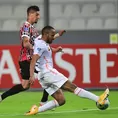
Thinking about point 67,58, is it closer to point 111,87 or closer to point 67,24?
point 111,87

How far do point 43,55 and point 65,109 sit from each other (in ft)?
5.13

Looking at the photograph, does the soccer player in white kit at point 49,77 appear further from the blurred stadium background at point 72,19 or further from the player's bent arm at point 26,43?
the blurred stadium background at point 72,19

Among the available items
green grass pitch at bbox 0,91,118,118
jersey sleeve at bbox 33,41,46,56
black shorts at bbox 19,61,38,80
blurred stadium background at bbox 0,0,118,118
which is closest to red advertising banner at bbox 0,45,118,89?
blurred stadium background at bbox 0,0,118,118

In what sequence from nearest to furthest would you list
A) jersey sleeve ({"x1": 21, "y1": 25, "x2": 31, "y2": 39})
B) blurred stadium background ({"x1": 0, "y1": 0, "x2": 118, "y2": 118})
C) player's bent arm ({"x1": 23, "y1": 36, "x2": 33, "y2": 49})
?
player's bent arm ({"x1": 23, "y1": 36, "x2": 33, "y2": 49}) < jersey sleeve ({"x1": 21, "y1": 25, "x2": 31, "y2": 39}) < blurred stadium background ({"x1": 0, "y1": 0, "x2": 118, "y2": 118})

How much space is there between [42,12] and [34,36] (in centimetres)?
781

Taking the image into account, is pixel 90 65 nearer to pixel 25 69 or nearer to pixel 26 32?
pixel 25 69

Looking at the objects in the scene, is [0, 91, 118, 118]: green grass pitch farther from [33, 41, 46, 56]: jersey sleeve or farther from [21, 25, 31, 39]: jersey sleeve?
[21, 25, 31, 39]: jersey sleeve

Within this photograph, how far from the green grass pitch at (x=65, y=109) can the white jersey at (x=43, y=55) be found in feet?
2.54

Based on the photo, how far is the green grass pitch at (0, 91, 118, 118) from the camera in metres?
9.24

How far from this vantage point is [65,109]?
33.6ft

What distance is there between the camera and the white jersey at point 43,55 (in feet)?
29.4

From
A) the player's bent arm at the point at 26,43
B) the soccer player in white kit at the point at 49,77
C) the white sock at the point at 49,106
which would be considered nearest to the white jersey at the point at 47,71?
the soccer player in white kit at the point at 49,77

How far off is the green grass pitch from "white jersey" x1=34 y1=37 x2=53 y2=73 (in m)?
0.77

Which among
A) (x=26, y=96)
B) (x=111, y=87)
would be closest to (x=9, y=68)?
(x=26, y=96)
